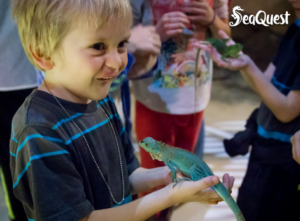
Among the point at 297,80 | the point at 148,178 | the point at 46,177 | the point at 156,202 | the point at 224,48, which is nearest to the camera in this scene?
the point at 46,177

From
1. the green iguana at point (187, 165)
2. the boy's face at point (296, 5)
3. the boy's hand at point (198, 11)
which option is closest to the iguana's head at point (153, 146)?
the green iguana at point (187, 165)

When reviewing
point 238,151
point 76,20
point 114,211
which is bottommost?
point 238,151

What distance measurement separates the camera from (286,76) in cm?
102

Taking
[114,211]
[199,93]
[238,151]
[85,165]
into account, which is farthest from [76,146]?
[238,151]

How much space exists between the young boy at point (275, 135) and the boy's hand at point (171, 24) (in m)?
0.12

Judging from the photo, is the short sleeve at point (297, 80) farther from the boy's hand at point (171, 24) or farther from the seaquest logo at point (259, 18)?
the boy's hand at point (171, 24)

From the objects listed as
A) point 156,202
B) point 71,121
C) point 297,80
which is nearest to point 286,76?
point 297,80

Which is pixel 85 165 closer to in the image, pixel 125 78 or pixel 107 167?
pixel 107 167

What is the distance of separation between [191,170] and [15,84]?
75 centimetres

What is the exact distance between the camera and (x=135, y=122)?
1172 millimetres

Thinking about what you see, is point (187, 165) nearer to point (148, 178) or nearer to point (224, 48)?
point (148, 178)

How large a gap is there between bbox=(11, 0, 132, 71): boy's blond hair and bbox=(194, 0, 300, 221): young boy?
580mm

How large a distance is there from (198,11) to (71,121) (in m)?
0.68

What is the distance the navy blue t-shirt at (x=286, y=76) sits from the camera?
0.98 m
